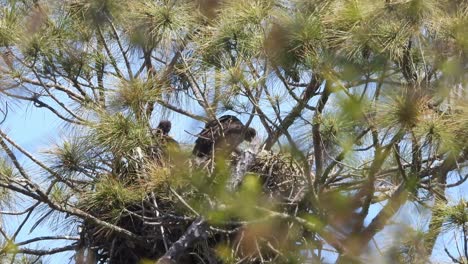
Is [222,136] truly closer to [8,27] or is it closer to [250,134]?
[250,134]

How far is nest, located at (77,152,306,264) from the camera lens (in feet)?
13.2

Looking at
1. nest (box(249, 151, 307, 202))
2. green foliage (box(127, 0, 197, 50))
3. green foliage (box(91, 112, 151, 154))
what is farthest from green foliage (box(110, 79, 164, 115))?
nest (box(249, 151, 307, 202))

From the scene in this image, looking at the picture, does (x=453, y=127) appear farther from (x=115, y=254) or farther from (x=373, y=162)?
(x=115, y=254)

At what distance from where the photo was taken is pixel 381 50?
11.4 feet

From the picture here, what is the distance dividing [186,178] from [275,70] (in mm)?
458

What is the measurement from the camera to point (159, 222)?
13.4 ft

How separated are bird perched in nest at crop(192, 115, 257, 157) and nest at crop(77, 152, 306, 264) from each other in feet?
0.40

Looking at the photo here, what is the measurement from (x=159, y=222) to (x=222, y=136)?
37 centimetres

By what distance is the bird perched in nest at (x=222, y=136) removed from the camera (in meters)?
4.14

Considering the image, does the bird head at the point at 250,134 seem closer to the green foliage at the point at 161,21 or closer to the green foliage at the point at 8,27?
the green foliage at the point at 161,21

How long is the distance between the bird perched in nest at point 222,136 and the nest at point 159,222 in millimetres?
122

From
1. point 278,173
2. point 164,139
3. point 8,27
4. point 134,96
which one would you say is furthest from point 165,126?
point 8,27

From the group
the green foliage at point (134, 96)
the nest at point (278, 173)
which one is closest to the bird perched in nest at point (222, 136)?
the nest at point (278, 173)

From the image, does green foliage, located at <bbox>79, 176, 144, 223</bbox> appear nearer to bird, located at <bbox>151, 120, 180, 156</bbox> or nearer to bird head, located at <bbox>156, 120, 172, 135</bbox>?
bird, located at <bbox>151, 120, 180, 156</bbox>
